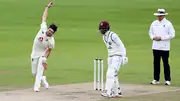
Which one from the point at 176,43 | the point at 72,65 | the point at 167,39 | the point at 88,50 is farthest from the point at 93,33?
the point at 167,39

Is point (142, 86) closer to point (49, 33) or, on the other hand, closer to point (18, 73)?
point (49, 33)

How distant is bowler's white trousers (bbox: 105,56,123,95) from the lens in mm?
13570

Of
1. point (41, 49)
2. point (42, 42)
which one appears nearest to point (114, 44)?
point (42, 42)

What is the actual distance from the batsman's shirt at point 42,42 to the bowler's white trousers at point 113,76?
1.62 meters

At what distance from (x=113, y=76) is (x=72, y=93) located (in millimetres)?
1284

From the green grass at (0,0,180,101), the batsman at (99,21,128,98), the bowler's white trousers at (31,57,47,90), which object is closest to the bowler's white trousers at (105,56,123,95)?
the batsman at (99,21,128,98)

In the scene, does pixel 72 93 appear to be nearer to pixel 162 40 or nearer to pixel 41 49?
pixel 41 49

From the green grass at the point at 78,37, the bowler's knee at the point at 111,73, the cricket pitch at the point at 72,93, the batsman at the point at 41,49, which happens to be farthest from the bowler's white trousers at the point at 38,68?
the bowler's knee at the point at 111,73

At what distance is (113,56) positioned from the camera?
45.4ft

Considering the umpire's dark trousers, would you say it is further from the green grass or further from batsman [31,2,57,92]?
batsman [31,2,57,92]

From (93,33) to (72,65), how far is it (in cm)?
1521

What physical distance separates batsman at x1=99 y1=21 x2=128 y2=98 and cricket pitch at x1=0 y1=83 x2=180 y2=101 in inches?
11.9

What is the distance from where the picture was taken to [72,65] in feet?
71.0

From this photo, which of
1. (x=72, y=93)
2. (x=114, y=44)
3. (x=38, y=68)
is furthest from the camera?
(x=38, y=68)
